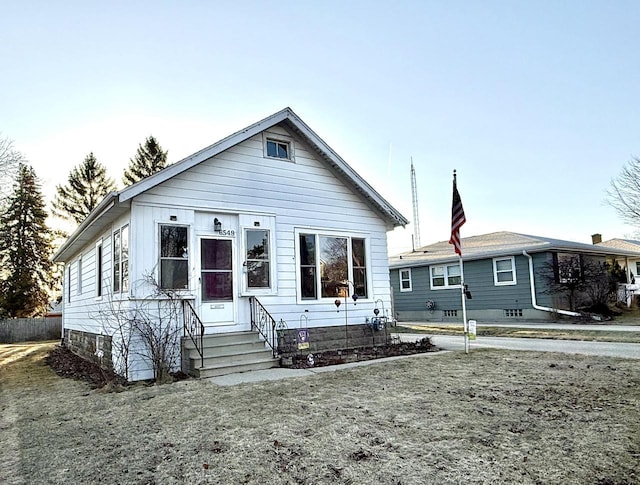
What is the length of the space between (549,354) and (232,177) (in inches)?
297

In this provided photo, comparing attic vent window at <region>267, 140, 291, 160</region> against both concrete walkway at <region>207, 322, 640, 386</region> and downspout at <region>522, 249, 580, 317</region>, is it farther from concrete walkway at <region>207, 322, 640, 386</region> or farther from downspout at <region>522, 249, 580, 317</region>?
downspout at <region>522, 249, 580, 317</region>

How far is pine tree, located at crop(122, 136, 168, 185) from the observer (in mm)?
33719

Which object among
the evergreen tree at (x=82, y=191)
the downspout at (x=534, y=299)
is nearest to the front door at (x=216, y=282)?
the downspout at (x=534, y=299)

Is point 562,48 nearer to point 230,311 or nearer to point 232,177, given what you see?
point 232,177

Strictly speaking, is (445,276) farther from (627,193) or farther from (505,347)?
(627,193)

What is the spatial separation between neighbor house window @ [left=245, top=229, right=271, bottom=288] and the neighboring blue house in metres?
12.9

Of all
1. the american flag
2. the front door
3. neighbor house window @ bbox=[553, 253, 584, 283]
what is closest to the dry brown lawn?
the front door

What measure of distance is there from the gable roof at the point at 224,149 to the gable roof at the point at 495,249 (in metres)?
9.28

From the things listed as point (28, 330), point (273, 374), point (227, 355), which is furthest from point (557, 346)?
point (28, 330)

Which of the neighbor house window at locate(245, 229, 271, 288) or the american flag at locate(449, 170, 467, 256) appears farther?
the american flag at locate(449, 170, 467, 256)

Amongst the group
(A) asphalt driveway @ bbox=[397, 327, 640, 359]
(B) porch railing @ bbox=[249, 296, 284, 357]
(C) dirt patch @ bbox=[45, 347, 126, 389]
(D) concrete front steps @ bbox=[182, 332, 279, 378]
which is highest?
(B) porch railing @ bbox=[249, 296, 284, 357]

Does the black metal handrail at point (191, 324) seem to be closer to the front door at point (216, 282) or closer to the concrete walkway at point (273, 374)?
the front door at point (216, 282)

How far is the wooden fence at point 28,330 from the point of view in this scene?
23.3 m

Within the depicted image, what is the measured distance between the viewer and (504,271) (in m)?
19.9
